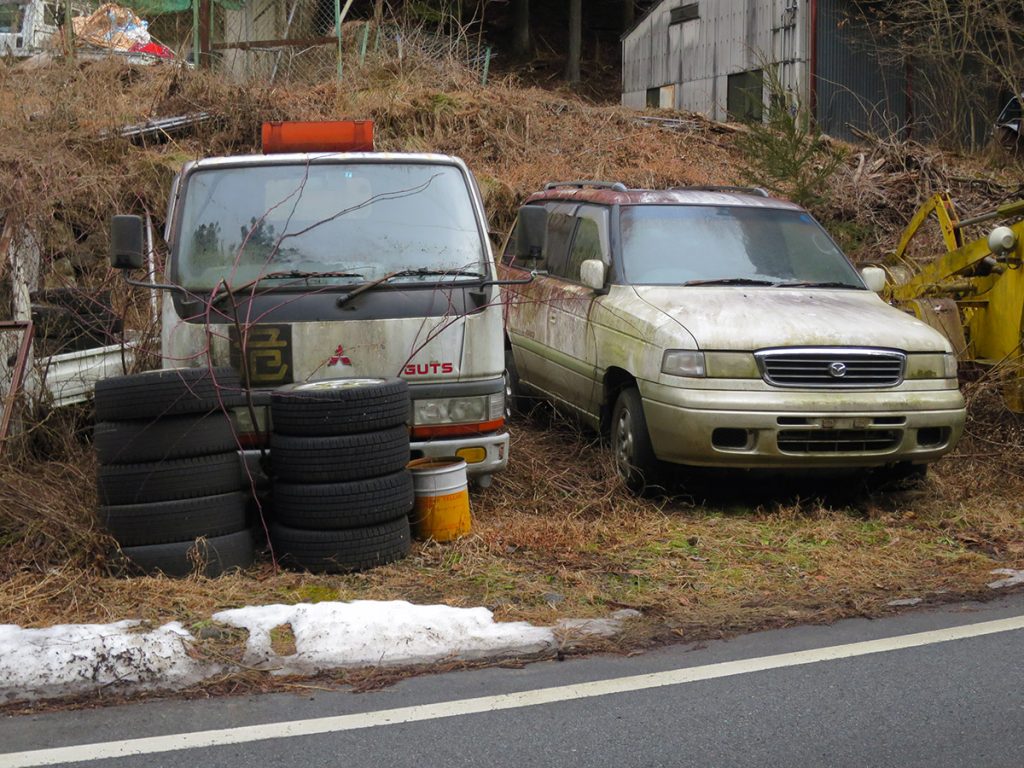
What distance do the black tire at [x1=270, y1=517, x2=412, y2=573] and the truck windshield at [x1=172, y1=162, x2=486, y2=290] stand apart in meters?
1.50

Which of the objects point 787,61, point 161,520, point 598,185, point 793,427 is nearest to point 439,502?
point 161,520

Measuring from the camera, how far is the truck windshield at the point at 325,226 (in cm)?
664

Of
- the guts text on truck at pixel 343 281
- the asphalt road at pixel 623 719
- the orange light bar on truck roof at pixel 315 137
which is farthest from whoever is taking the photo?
the orange light bar on truck roof at pixel 315 137

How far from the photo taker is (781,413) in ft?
22.4

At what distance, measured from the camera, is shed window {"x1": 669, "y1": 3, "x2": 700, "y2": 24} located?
26047 mm

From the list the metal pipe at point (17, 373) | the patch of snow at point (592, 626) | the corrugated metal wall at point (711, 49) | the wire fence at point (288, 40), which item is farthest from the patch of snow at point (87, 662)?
the corrugated metal wall at point (711, 49)

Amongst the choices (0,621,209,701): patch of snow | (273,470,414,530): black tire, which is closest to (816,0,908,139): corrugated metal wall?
(273,470,414,530): black tire

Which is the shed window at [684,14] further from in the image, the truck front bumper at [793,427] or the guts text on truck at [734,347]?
the truck front bumper at [793,427]

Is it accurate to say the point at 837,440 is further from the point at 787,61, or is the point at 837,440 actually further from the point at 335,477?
the point at 787,61

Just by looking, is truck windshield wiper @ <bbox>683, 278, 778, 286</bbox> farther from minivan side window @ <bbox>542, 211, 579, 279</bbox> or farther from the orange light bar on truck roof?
the orange light bar on truck roof

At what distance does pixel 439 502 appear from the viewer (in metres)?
6.25

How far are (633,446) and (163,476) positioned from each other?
300cm

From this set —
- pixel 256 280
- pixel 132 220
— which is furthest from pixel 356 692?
pixel 132 220

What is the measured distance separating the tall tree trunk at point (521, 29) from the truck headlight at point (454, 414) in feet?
97.8
